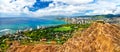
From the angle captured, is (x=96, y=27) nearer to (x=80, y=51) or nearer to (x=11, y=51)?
(x=80, y=51)

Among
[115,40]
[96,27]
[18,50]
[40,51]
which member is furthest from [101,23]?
[18,50]

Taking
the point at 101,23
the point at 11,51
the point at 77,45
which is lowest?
the point at 11,51

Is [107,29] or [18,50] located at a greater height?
[107,29]

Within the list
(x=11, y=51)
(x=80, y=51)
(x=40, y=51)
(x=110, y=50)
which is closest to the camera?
(x=110, y=50)

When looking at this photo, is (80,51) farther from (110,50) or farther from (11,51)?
(11,51)

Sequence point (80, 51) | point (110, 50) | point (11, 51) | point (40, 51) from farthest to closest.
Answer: point (11, 51)
point (40, 51)
point (80, 51)
point (110, 50)

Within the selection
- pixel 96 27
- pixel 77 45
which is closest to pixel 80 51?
pixel 77 45

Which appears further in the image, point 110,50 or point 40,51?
point 40,51

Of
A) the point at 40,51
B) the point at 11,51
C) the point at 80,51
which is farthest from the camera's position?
the point at 11,51

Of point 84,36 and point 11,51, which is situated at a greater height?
point 84,36
